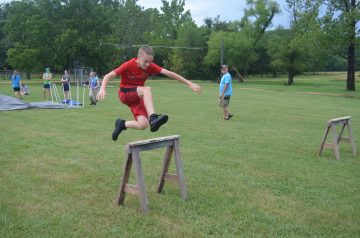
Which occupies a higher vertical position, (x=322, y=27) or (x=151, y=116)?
(x=322, y=27)

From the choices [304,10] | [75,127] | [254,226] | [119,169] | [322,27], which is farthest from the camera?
[304,10]

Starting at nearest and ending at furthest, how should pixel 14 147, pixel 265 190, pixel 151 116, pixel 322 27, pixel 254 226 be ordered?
pixel 254 226 < pixel 151 116 < pixel 265 190 < pixel 14 147 < pixel 322 27

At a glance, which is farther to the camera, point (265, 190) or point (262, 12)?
point (262, 12)

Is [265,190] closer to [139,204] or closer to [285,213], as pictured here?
[285,213]

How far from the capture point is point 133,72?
7.24m

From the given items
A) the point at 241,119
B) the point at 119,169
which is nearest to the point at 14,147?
the point at 119,169

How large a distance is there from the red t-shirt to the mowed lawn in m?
1.84

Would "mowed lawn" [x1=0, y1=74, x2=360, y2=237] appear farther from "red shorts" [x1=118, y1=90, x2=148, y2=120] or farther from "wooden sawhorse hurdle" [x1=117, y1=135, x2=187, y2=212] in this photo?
"red shorts" [x1=118, y1=90, x2=148, y2=120]

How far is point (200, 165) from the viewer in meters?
9.07

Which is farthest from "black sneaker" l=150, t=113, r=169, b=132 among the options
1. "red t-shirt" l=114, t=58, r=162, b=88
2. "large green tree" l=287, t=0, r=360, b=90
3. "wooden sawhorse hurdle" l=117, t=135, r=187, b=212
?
"large green tree" l=287, t=0, r=360, b=90

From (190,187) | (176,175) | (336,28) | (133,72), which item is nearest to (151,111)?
(133,72)

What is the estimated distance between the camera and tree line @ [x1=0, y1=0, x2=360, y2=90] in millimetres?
42781

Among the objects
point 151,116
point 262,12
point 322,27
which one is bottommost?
point 151,116

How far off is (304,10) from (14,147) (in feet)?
135
